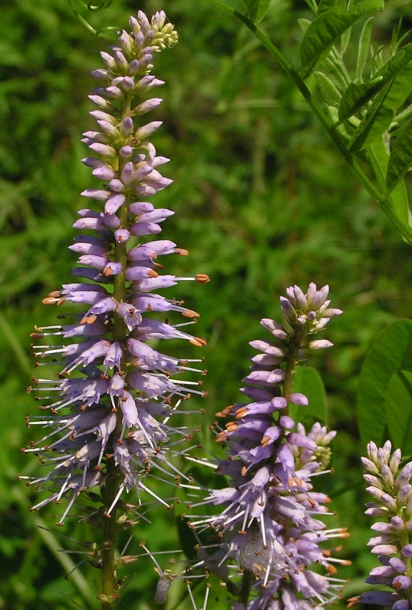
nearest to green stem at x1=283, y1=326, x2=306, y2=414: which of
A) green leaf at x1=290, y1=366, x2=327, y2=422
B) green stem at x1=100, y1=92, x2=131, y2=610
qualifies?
green stem at x1=100, y1=92, x2=131, y2=610

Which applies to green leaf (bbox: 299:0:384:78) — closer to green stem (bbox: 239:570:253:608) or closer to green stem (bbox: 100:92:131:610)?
green stem (bbox: 100:92:131:610)

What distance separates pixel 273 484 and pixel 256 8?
112 centimetres

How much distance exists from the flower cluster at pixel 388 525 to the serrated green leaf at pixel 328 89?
0.85m

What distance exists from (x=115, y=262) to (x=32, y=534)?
212cm

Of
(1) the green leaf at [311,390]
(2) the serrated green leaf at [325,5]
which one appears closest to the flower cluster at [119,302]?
(2) the serrated green leaf at [325,5]

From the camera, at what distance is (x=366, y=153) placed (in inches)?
84.0

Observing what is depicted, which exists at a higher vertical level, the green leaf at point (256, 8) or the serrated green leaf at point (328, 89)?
the green leaf at point (256, 8)

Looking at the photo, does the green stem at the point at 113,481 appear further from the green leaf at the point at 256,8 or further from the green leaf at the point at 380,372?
the green leaf at the point at 380,372

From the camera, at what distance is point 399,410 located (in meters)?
2.24

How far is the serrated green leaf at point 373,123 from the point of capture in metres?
1.93

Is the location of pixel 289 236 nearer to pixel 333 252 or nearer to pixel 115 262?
pixel 333 252

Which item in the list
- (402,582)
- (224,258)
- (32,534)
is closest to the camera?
(402,582)

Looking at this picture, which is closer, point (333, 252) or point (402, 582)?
point (402, 582)

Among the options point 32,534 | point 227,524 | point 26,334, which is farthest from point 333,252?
point 227,524
